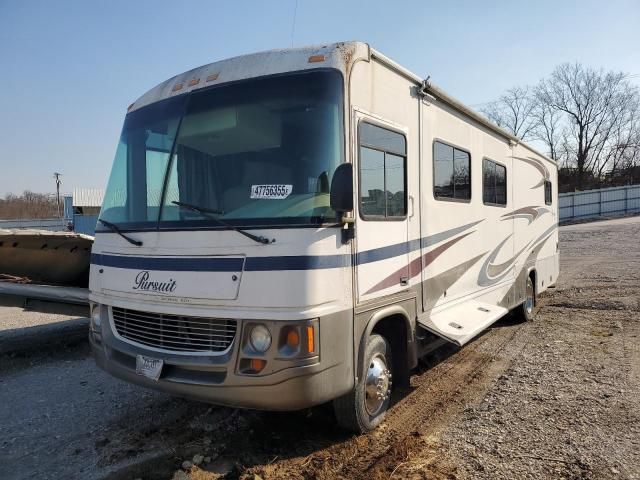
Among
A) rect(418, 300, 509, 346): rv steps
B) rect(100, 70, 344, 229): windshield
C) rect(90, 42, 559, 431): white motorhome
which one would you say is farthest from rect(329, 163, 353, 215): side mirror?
rect(418, 300, 509, 346): rv steps

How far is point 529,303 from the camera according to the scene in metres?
8.64

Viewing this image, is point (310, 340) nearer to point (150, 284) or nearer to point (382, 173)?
point (150, 284)

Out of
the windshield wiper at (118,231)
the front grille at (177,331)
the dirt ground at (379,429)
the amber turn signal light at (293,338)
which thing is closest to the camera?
the amber turn signal light at (293,338)

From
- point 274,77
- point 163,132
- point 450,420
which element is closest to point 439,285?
point 450,420

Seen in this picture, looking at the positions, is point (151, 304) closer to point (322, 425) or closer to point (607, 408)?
point (322, 425)

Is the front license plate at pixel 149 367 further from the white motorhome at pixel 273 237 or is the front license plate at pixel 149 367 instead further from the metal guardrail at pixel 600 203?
the metal guardrail at pixel 600 203

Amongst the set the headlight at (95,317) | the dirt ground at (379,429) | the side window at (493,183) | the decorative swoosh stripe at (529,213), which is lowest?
the dirt ground at (379,429)

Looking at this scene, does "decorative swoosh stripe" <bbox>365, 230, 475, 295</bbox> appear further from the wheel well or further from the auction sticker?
the auction sticker

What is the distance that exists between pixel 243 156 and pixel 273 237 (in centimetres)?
76

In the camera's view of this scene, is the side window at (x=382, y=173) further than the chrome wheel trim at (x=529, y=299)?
No

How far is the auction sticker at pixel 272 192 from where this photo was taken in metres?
3.39

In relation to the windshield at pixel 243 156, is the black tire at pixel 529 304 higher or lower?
lower

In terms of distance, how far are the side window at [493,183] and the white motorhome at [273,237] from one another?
2.06m

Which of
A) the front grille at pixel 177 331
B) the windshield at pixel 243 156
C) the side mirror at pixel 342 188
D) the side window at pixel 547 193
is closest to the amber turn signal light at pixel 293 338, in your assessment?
the front grille at pixel 177 331
